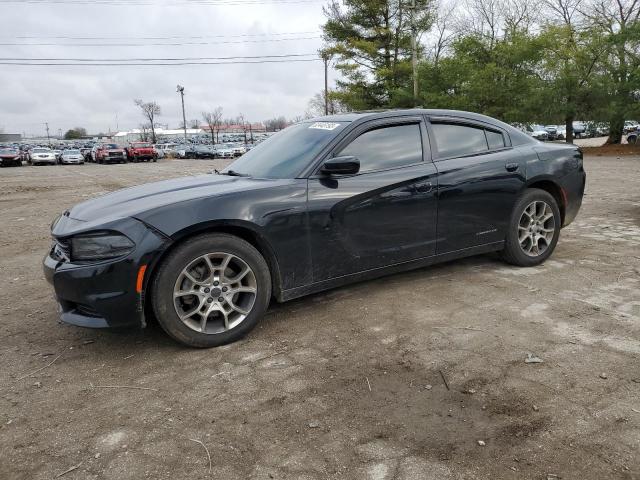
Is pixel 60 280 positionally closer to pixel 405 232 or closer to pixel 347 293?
pixel 347 293

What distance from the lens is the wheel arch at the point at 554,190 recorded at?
4.80m

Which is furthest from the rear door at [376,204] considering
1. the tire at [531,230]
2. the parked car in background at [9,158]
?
the parked car in background at [9,158]

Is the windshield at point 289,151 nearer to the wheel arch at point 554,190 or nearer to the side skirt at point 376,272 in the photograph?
the side skirt at point 376,272

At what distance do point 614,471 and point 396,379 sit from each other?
111 cm

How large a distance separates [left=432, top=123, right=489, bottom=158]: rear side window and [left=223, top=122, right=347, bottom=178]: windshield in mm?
915

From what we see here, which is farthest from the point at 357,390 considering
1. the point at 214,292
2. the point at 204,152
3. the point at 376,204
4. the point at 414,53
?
the point at 204,152

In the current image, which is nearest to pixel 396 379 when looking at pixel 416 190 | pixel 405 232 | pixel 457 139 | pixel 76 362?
pixel 405 232

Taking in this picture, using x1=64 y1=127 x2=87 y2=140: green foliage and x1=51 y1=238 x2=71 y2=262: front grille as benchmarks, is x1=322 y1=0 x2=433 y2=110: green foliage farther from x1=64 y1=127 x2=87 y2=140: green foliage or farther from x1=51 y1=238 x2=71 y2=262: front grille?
x1=64 y1=127 x2=87 y2=140: green foliage

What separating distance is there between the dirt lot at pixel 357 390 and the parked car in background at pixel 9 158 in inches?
1482

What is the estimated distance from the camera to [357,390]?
8.82 ft

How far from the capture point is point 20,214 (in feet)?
33.5

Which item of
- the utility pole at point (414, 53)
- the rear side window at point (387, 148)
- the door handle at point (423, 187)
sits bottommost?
the door handle at point (423, 187)

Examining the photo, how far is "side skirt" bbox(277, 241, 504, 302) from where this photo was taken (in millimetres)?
3561

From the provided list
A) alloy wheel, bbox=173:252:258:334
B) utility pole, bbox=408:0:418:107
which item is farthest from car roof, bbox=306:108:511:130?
utility pole, bbox=408:0:418:107
